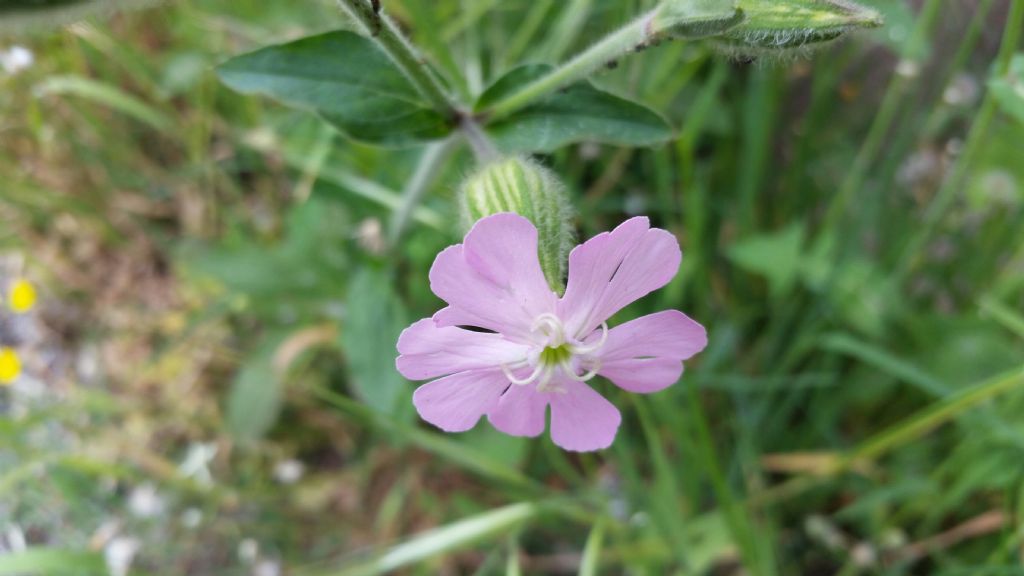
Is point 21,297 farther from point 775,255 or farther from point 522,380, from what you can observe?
point 775,255

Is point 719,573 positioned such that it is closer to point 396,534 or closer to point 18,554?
point 396,534

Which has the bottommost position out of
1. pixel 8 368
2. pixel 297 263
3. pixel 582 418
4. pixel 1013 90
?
pixel 582 418

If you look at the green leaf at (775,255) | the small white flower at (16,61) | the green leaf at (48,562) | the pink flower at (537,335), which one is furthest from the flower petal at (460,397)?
the small white flower at (16,61)

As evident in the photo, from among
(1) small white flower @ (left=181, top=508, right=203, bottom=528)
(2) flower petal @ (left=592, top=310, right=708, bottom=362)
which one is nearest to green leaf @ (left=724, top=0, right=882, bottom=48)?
(2) flower petal @ (left=592, top=310, right=708, bottom=362)

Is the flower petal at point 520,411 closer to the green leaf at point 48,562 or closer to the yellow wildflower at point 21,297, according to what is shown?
the green leaf at point 48,562

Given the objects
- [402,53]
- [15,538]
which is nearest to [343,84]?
[402,53]

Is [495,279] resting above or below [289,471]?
below

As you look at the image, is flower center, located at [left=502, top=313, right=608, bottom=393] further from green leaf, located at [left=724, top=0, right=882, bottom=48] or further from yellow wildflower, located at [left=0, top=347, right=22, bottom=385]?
yellow wildflower, located at [left=0, top=347, right=22, bottom=385]
